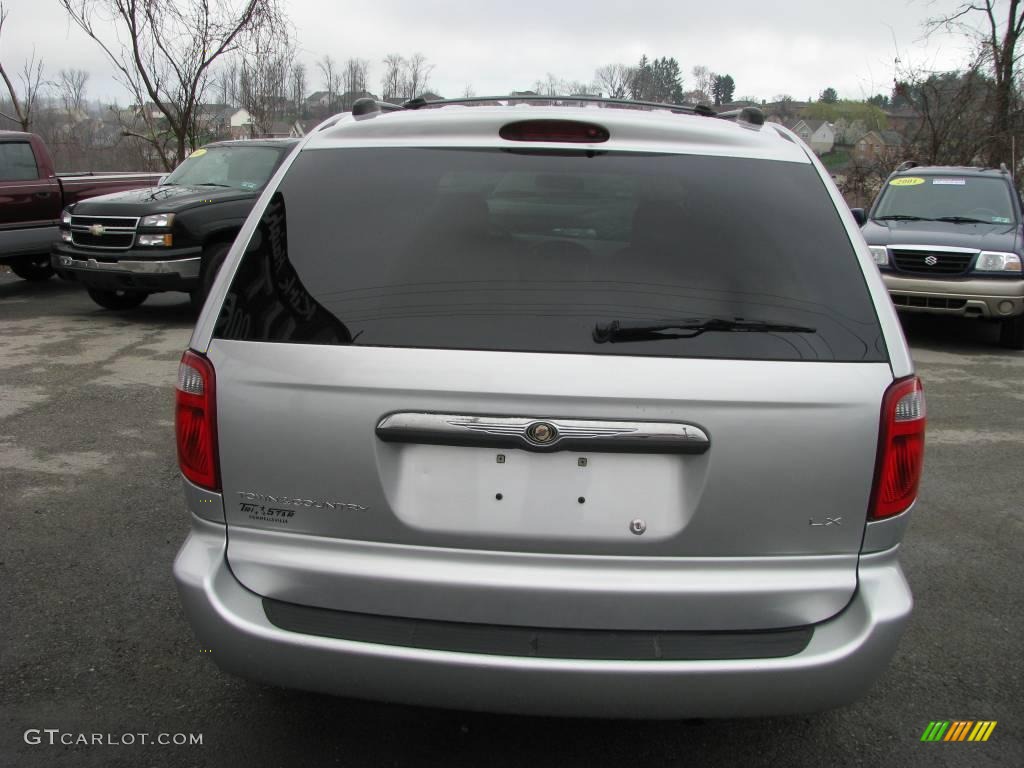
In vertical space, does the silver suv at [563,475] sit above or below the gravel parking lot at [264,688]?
above

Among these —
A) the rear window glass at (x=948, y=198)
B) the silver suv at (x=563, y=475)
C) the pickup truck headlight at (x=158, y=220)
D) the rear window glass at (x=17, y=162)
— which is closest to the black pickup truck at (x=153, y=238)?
the pickup truck headlight at (x=158, y=220)

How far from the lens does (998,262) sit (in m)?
8.74

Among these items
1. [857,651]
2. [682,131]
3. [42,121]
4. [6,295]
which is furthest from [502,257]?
[42,121]

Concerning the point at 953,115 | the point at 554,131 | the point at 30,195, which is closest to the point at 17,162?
the point at 30,195

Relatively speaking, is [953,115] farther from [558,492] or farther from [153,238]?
[558,492]

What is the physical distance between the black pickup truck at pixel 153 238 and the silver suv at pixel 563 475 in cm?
720

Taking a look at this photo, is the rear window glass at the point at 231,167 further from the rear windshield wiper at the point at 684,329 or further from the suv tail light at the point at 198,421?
the rear windshield wiper at the point at 684,329

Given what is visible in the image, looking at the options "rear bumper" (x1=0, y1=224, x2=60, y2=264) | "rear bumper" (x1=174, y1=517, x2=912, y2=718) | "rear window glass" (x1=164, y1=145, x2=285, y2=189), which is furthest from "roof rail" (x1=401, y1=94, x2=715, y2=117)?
"rear bumper" (x1=0, y1=224, x2=60, y2=264)

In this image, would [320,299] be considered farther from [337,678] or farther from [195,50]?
[195,50]

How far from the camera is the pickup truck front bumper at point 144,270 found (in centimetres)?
876

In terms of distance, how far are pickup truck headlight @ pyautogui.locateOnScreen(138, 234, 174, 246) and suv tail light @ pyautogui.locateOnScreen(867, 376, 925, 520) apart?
26.6ft

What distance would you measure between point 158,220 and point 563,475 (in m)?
7.93

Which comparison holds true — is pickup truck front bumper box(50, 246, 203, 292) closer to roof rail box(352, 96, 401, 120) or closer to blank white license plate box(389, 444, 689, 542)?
roof rail box(352, 96, 401, 120)

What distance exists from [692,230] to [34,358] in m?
7.05
